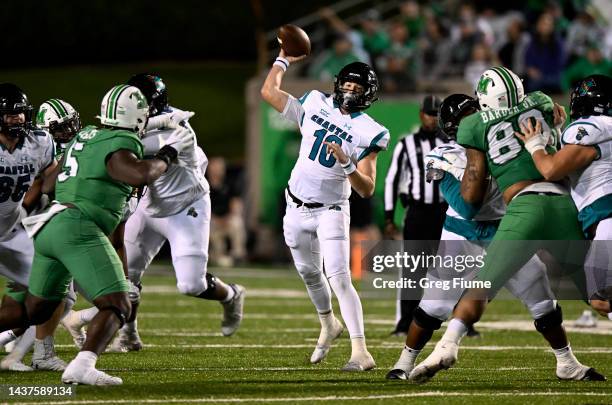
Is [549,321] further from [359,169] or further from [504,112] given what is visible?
[359,169]

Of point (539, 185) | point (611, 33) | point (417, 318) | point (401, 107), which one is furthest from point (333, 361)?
point (611, 33)

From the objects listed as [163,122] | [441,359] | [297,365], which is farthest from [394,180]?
[441,359]

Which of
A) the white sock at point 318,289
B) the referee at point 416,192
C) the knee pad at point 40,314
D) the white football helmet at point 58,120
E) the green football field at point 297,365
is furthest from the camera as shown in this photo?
the referee at point 416,192

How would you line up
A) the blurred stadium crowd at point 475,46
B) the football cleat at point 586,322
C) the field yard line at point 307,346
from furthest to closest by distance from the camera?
1. the blurred stadium crowd at point 475,46
2. the football cleat at point 586,322
3. the field yard line at point 307,346

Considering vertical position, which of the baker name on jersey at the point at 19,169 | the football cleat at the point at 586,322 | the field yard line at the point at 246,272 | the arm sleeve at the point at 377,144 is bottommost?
the field yard line at the point at 246,272

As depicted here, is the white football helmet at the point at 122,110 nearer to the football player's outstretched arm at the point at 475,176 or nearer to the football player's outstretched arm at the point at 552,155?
the football player's outstretched arm at the point at 475,176

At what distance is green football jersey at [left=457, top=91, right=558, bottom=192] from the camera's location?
6309 mm

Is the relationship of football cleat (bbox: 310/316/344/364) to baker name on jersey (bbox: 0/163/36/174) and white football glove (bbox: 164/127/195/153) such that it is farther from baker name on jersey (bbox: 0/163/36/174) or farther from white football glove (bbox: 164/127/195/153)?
baker name on jersey (bbox: 0/163/36/174)

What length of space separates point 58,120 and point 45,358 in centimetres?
157

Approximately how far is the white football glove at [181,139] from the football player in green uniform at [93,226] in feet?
1.93

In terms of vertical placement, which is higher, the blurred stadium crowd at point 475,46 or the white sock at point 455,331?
the blurred stadium crowd at point 475,46

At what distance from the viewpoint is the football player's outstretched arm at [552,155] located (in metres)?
6.20

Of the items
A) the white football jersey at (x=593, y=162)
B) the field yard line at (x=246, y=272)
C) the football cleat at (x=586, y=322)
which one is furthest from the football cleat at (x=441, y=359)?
the field yard line at (x=246, y=272)

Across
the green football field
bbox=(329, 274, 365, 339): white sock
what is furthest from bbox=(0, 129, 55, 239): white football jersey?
bbox=(329, 274, 365, 339): white sock
